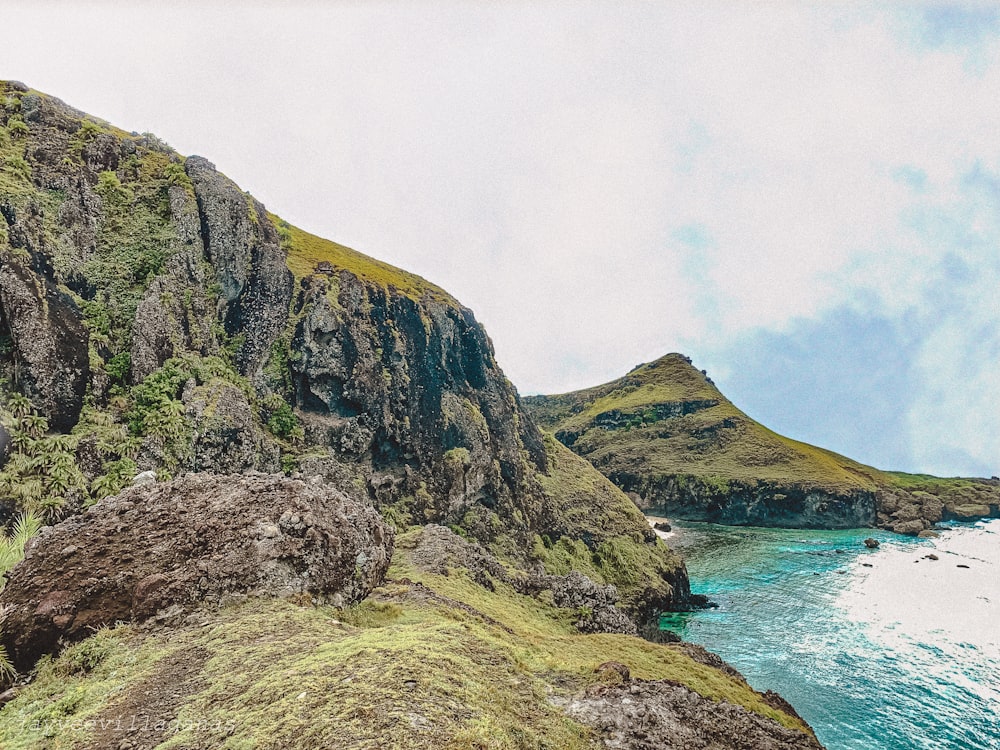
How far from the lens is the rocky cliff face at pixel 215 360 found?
93.4 ft

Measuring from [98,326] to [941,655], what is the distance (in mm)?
69917

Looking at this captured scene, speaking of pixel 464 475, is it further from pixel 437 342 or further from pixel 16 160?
pixel 16 160

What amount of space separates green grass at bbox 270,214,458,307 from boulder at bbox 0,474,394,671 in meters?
35.9

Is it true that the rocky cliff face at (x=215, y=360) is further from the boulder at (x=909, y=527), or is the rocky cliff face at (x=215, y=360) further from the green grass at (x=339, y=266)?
the boulder at (x=909, y=527)

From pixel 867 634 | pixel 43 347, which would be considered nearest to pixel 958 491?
pixel 867 634

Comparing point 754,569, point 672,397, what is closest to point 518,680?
point 754,569

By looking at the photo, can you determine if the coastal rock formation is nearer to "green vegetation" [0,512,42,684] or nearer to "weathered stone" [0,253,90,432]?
"green vegetation" [0,512,42,684]

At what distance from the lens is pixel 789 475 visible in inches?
4879

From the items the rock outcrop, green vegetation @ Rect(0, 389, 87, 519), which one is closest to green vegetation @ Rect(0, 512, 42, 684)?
green vegetation @ Rect(0, 389, 87, 519)

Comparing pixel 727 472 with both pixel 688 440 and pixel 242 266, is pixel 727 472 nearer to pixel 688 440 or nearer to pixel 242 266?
pixel 688 440

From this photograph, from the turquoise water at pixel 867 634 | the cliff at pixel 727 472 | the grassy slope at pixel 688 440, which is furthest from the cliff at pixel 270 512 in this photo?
the grassy slope at pixel 688 440

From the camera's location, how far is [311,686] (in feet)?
28.8

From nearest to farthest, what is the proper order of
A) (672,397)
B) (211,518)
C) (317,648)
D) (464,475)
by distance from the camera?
(317,648)
(211,518)
(464,475)
(672,397)

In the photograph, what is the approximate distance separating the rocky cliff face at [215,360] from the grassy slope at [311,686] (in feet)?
62.0
